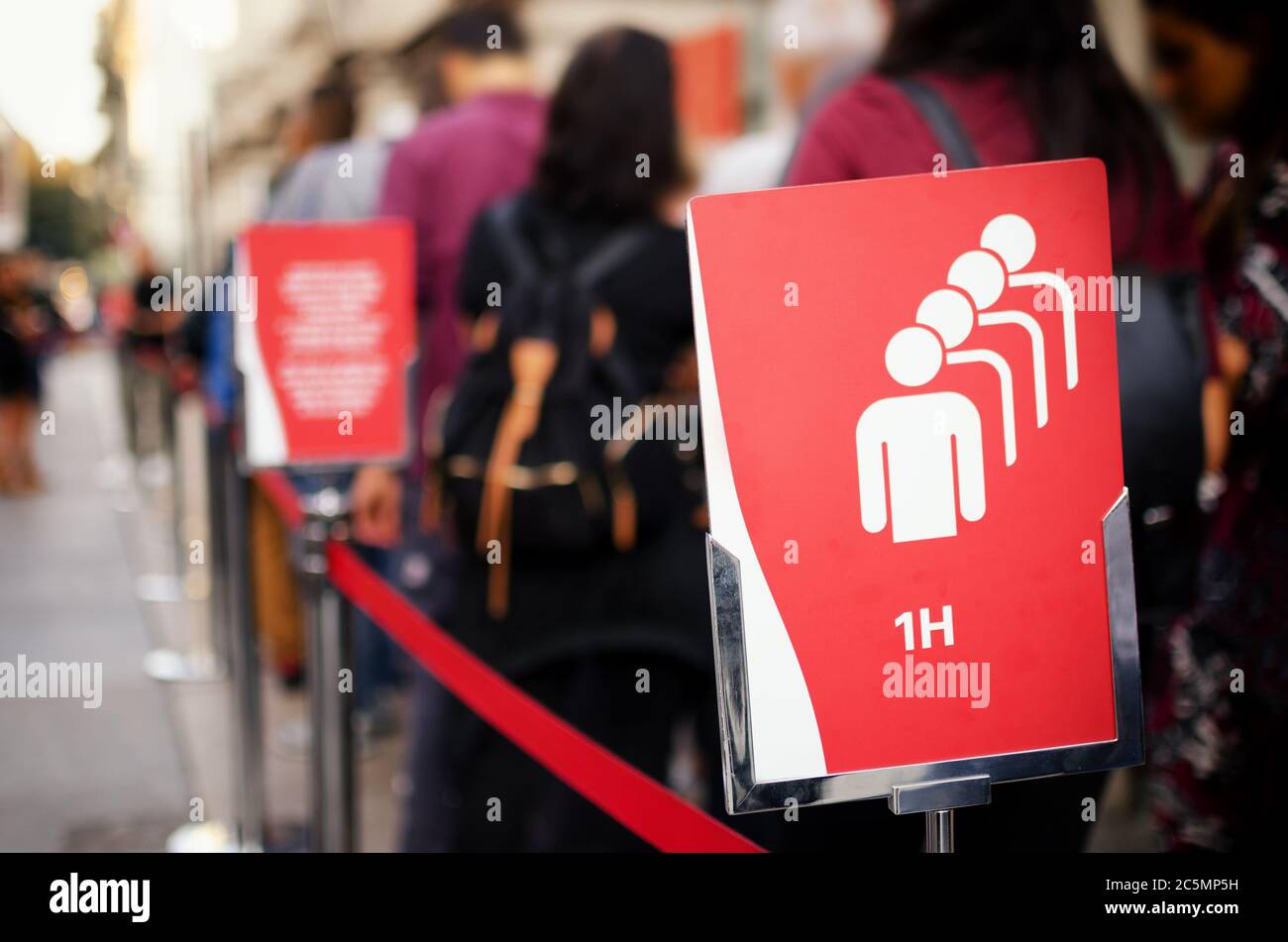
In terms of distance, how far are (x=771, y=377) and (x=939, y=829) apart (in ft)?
1.65

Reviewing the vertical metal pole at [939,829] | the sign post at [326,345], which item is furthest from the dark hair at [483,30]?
the vertical metal pole at [939,829]

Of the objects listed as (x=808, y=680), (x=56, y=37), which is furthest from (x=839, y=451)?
(x=56, y=37)

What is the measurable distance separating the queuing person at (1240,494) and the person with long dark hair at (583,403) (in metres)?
0.89

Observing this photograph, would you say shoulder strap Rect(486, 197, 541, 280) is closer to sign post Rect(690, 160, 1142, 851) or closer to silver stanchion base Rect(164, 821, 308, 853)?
sign post Rect(690, 160, 1142, 851)

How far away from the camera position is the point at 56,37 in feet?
14.4

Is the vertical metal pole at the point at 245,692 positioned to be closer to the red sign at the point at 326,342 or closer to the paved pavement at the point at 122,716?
the paved pavement at the point at 122,716

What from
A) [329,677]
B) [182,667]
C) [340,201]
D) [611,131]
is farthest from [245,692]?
[182,667]

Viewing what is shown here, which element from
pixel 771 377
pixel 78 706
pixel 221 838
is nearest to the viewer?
pixel 771 377

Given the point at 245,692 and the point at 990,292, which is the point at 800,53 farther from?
the point at 990,292

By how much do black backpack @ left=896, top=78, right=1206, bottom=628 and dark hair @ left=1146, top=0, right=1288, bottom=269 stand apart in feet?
1.93

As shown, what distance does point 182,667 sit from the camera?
18.1 feet

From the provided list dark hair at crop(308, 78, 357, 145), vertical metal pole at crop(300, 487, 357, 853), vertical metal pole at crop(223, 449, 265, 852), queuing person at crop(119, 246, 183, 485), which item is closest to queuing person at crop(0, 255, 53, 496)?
queuing person at crop(119, 246, 183, 485)

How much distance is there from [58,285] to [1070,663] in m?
37.9

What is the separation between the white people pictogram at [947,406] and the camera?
135 centimetres
